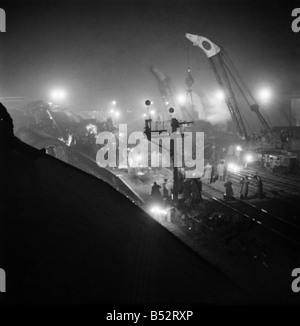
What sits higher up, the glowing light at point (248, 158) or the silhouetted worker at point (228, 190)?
the glowing light at point (248, 158)

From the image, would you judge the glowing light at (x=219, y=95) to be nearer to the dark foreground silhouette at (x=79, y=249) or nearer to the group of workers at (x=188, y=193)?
the group of workers at (x=188, y=193)

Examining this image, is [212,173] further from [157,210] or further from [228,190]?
[157,210]

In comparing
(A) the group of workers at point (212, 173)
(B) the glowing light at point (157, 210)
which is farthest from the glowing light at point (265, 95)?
(B) the glowing light at point (157, 210)

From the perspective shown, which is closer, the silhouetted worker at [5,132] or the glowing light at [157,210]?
the silhouetted worker at [5,132]

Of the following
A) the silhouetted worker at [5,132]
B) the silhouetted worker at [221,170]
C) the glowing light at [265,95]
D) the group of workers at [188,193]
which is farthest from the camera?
the glowing light at [265,95]

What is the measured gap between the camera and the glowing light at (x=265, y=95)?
4672 centimetres

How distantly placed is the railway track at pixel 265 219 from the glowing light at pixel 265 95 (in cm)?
3600

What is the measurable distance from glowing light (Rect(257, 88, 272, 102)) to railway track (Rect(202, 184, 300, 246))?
35997mm

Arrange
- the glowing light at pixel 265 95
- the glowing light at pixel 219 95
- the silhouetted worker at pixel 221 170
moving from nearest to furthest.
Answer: the silhouetted worker at pixel 221 170, the glowing light at pixel 265 95, the glowing light at pixel 219 95

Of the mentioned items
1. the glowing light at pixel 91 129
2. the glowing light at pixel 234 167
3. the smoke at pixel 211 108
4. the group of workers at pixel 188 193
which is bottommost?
the group of workers at pixel 188 193

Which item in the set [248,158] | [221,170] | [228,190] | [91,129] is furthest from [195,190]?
[91,129]

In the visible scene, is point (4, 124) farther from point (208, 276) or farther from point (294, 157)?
point (294, 157)
